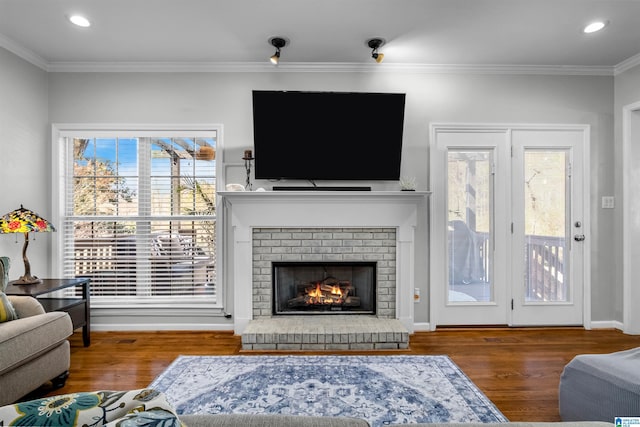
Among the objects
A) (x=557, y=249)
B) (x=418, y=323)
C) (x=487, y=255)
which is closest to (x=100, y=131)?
(x=418, y=323)

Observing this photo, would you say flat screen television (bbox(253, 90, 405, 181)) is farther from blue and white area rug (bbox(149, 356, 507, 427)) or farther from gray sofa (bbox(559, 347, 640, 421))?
gray sofa (bbox(559, 347, 640, 421))

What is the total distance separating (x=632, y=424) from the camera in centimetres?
144

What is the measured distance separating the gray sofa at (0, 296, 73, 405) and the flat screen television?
1879 millimetres

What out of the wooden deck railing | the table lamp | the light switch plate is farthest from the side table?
the light switch plate

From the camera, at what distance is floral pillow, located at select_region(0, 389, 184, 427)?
67 centimetres

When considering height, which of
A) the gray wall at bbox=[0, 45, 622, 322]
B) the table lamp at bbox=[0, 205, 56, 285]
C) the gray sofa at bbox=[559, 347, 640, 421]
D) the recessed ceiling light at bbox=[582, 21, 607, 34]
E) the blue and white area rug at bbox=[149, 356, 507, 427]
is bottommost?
the blue and white area rug at bbox=[149, 356, 507, 427]

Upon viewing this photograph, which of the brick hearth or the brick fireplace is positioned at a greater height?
the brick fireplace

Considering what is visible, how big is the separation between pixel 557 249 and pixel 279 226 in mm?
2786

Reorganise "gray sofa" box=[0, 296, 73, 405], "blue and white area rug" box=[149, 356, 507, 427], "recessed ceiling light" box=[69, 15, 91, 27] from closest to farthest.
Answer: "gray sofa" box=[0, 296, 73, 405] → "blue and white area rug" box=[149, 356, 507, 427] → "recessed ceiling light" box=[69, 15, 91, 27]

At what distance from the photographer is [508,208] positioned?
11.4 ft

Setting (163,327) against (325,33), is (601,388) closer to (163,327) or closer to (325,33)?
(325,33)

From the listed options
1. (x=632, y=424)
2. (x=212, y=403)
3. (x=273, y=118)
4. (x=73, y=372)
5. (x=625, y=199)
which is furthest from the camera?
(x=625, y=199)

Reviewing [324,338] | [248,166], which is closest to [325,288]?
[324,338]

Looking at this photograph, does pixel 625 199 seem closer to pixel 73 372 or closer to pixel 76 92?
pixel 73 372
